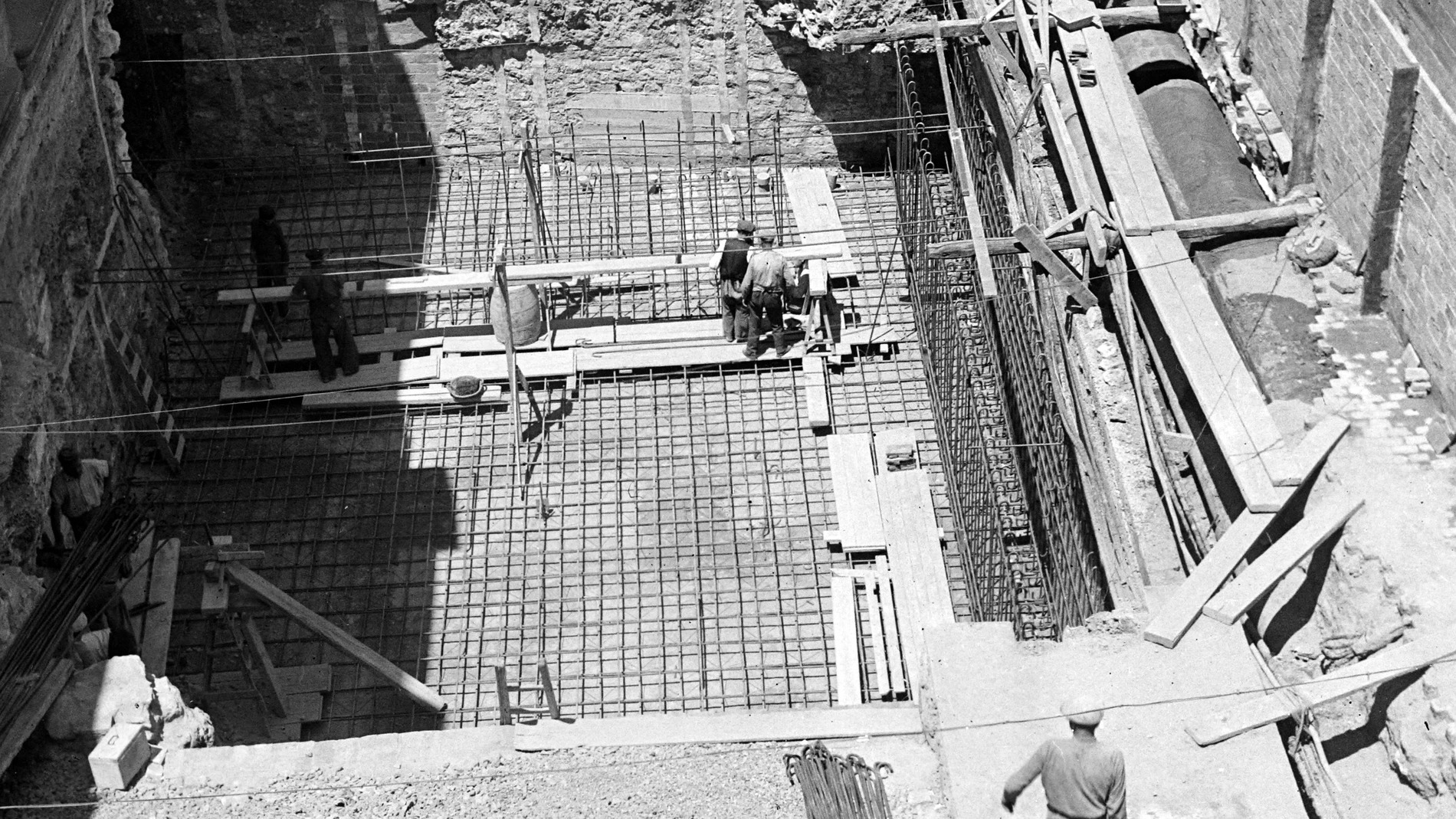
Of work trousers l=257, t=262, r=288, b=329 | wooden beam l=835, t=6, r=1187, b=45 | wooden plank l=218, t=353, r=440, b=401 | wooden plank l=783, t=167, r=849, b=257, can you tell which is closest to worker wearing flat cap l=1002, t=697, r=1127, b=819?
wooden plank l=783, t=167, r=849, b=257

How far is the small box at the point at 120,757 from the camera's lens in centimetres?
712

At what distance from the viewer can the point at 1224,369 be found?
8344mm

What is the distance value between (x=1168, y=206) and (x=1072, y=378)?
1.26m

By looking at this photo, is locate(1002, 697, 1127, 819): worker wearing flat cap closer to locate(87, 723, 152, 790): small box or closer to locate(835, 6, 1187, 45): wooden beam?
locate(87, 723, 152, 790): small box

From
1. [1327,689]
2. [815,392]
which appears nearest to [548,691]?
[815,392]

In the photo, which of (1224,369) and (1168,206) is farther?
(1168,206)

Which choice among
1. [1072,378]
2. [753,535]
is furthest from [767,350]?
[1072,378]

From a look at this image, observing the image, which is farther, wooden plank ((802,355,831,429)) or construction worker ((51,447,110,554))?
wooden plank ((802,355,831,429))

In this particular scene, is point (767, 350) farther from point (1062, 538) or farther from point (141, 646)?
point (141, 646)

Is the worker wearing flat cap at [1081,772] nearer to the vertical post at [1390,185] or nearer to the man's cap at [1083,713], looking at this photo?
the man's cap at [1083,713]

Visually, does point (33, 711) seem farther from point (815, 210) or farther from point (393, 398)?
point (815, 210)

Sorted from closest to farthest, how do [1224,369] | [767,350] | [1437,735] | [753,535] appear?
[1437,735] → [1224,369] → [753,535] → [767,350]

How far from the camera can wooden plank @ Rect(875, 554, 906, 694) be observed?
8875mm

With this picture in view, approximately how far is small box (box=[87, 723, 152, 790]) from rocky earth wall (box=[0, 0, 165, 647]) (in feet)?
3.31
